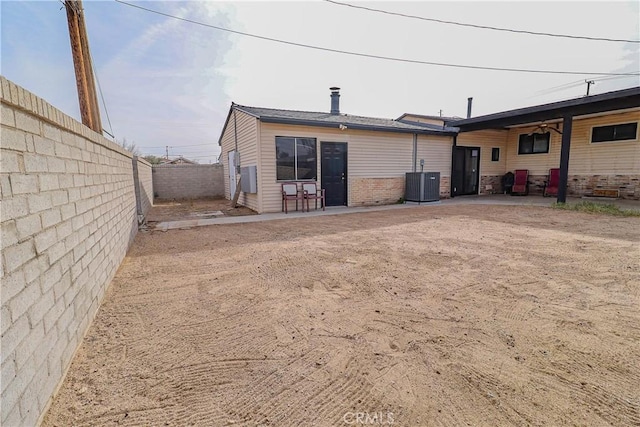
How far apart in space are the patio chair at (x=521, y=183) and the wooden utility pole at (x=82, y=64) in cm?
1492

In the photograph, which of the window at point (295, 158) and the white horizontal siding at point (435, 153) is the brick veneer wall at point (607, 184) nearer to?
the white horizontal siding at point (435, 153)

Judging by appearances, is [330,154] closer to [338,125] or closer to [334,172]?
[334,172]

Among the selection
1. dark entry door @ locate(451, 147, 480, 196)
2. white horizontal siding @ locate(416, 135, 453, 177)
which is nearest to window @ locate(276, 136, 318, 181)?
white horizontal siding @ locate(416, 135, 453, 177)

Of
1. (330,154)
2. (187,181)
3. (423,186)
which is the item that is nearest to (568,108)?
(423,186)

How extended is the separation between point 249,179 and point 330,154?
9.06ft

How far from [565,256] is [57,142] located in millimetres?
5761

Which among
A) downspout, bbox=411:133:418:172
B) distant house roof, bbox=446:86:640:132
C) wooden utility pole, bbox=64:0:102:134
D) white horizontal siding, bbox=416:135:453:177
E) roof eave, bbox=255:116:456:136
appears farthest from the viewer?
white horizontal siding, bbox=416:135:453:177

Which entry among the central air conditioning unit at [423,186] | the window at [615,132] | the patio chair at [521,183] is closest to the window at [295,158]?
the central air conditioning unit at [423,186]

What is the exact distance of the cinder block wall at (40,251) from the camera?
4.30 ft

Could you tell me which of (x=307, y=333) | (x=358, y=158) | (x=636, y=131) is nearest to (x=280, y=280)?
(x=307, y=333)

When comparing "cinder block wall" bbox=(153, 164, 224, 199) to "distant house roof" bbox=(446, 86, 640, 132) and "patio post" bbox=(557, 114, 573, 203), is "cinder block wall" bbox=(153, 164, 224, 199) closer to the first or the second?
"distant house roof" bbox=(446, 86, 640, 132)

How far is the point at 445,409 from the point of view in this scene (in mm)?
1513

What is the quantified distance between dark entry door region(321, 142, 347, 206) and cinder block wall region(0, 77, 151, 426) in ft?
24.4

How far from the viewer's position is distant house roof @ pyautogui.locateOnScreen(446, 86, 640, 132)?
784 cm
